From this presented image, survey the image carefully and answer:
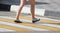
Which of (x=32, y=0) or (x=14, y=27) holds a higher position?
(x=32, y=0)

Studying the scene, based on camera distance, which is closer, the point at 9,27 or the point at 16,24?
the point at 9,27

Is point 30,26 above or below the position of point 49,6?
below

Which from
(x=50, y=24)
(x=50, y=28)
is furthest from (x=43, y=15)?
(x=50, y=28)

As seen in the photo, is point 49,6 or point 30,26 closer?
point 30,26

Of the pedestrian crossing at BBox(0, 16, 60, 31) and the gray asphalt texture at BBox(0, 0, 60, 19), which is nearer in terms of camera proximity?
the pedestrian crossing at BBox(0, 16, 60, 31)

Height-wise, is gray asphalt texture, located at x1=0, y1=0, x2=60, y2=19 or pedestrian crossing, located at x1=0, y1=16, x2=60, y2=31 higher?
gray asphalt texture, located at x1=0, y1=0, x2=60, y2=19

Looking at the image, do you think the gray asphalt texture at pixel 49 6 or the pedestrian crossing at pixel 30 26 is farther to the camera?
the gray asphalt texture at pixel 49 6

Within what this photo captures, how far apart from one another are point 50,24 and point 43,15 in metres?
1.84

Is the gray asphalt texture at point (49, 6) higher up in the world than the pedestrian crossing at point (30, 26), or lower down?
higher up

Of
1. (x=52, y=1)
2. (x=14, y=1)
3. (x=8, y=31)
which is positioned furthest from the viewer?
(x=14, y=1)

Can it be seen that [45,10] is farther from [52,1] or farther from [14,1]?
[14,1]

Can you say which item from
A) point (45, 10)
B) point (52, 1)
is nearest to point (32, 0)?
point (45, 10)

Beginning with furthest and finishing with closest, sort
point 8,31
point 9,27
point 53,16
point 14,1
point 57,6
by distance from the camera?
1. point 14,1
2. point 57,6
3. point 53,16
4. point 9,27
5. point 8,31

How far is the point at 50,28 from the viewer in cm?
607
